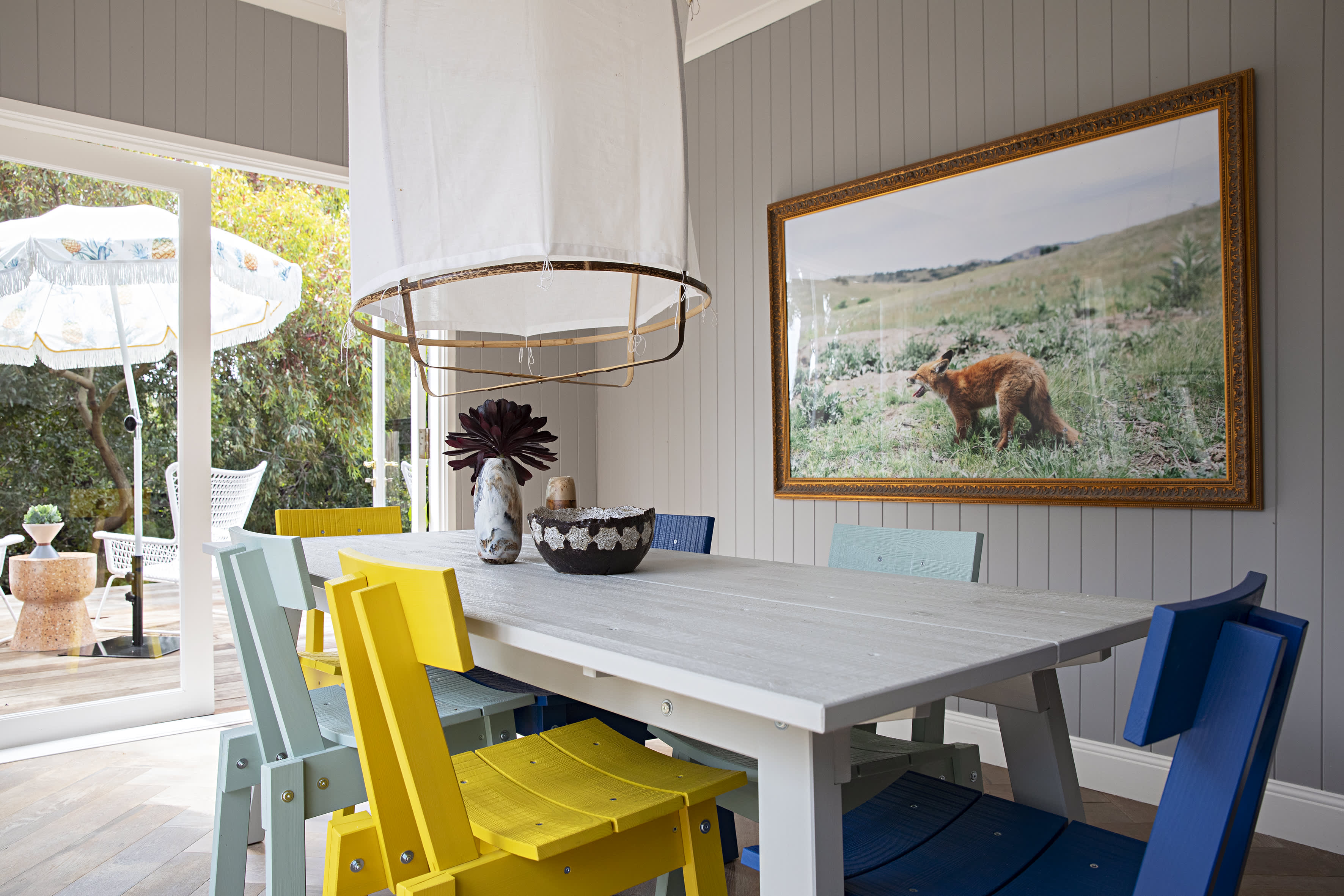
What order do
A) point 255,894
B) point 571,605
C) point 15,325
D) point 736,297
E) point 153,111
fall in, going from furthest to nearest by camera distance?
1. point 736,297
2. point 153,111
3. point 15,325
4. point 255,894
5. point 571,605

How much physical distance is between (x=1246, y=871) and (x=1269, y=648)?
172 centimetres

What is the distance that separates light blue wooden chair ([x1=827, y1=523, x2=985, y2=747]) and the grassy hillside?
0.78 m

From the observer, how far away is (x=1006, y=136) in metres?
2.73

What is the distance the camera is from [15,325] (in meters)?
2.96

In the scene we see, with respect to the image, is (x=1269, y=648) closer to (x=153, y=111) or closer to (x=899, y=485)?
(x=899, y=485)

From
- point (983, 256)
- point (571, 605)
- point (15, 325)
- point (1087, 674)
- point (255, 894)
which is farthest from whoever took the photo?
point (15, 325)

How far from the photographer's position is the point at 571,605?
1.40 meters

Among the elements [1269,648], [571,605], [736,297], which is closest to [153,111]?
[736,297]

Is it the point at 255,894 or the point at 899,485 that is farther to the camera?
the point at 899,485

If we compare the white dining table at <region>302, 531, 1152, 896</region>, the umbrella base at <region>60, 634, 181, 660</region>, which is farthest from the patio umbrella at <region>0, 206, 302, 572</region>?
the white dining table at <region>302, 531, 1152, 896</region>

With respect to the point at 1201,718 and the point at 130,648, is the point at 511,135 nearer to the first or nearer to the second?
the point at 1201,718

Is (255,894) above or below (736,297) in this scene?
below

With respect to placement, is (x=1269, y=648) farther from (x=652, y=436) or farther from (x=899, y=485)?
(x=652, y=436)

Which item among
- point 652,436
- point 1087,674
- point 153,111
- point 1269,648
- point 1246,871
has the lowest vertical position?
point 1246,871
